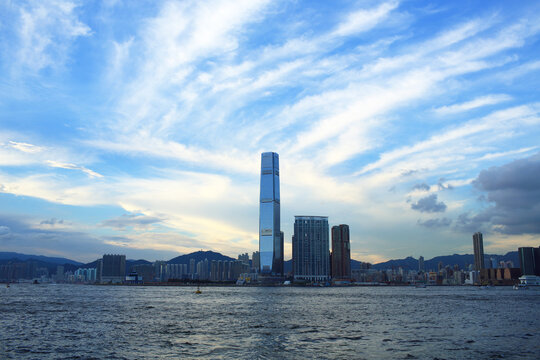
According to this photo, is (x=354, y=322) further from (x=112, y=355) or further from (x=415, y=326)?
(x=112, y=355)

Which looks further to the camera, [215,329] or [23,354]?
[215,329]

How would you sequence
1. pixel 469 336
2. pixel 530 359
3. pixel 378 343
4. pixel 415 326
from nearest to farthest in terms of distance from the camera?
pixel 530 359 → pixel 378 343 → pixel 469 336 → pixel 415 326

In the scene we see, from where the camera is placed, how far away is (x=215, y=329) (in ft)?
210

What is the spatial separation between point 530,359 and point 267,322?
42076 millimetres

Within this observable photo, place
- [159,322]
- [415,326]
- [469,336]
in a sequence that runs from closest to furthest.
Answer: [469,336] < [415,326] < [159,322]

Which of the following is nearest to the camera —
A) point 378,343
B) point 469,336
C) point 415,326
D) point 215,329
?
point 378,343

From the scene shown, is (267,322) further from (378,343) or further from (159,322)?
(378,343)

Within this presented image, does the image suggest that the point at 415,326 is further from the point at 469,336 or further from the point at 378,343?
the point at 378,343

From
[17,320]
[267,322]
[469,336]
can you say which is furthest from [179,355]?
[17,320]

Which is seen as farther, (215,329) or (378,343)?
(215,329)

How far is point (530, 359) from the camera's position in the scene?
136ft

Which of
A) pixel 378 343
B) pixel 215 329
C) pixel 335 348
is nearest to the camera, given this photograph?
pixel 335 348

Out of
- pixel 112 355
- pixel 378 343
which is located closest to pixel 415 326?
pixel 378 343

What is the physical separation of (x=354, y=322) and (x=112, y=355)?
4414cm
